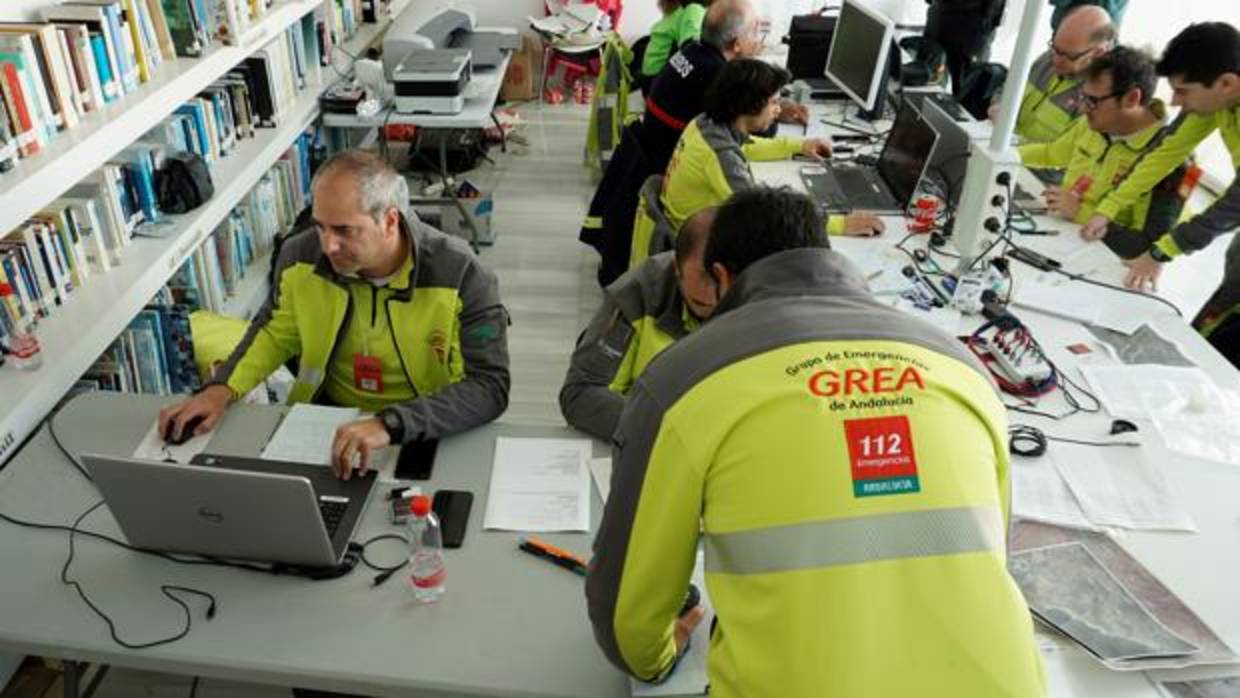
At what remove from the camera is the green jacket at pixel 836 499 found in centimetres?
101

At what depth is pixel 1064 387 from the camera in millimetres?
2201

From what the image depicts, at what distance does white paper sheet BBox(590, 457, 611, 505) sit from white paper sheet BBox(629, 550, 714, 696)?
379 mm

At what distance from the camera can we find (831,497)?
103 centimetres

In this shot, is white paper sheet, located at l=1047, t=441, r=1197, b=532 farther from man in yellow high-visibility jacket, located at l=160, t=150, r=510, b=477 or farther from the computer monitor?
the computer monitor

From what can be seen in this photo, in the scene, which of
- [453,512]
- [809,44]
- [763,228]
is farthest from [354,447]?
[809,44]

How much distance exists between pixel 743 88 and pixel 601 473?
5.56 ft

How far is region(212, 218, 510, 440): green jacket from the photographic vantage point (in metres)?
2.04

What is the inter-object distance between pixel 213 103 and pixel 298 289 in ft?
4.80

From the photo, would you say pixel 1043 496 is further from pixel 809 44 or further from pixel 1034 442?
pixel 809 44

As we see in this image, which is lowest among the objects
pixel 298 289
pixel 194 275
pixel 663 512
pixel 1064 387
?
pixel 194 275

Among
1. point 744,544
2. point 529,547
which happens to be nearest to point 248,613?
point 529,547

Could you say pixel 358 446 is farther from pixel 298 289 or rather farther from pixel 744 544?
pixel 744 544

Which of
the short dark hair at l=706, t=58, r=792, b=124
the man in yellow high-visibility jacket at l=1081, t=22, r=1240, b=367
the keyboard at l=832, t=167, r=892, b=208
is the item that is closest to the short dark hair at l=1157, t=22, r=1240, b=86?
the man in yellow high-visibility jacket at l=1081, t=22, r=1240, b=367

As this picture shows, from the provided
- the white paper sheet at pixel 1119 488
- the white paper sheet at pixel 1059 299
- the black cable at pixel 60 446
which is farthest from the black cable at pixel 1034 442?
the black cable at pixel 60 446
